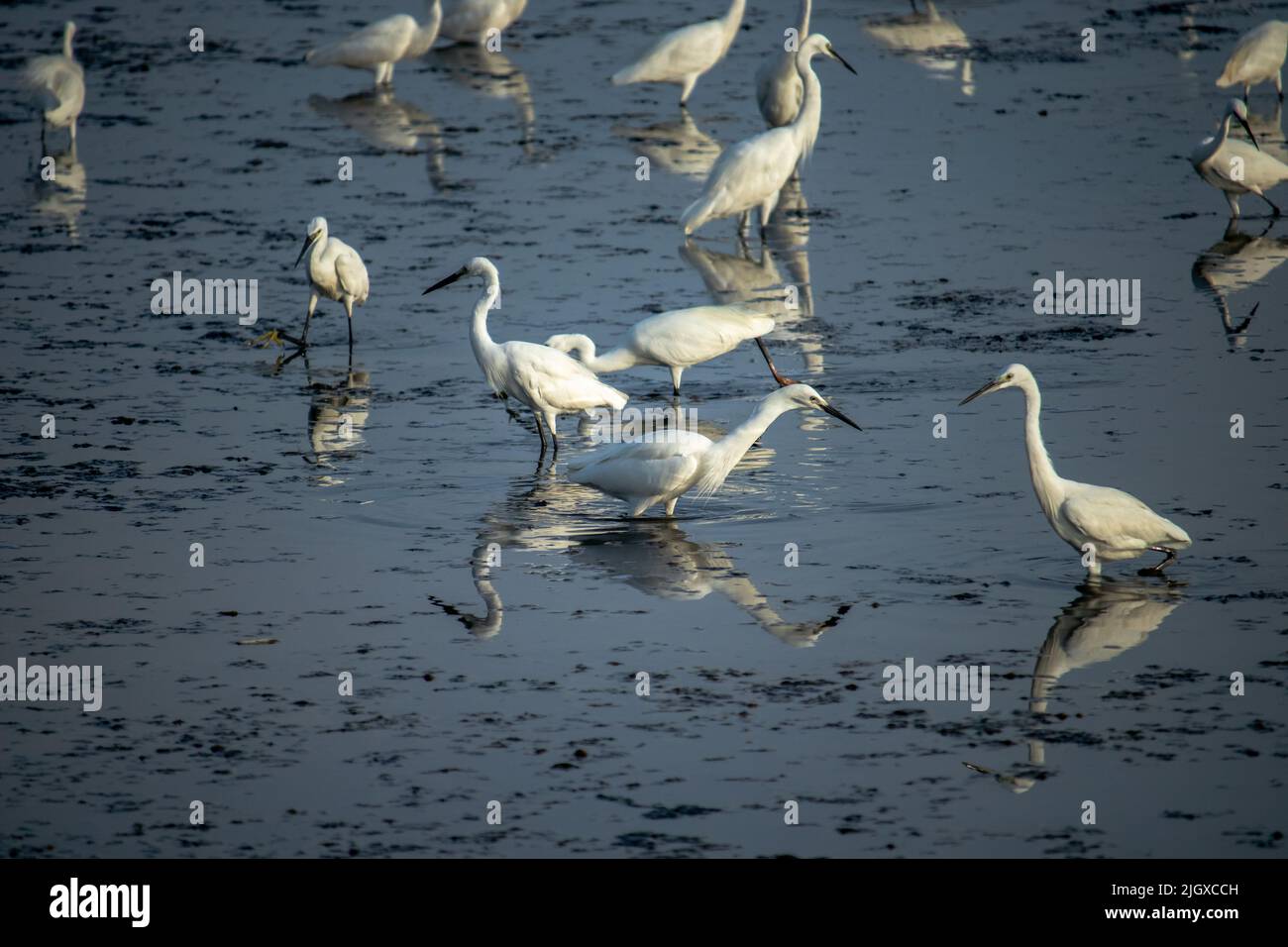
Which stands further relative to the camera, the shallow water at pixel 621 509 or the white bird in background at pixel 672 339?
the white bird in background at pixel 672 339

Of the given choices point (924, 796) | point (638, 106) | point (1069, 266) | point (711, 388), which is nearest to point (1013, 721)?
point (924, 796)

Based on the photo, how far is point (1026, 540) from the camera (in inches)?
409

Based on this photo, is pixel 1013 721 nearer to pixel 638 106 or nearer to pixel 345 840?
pixel 345 840

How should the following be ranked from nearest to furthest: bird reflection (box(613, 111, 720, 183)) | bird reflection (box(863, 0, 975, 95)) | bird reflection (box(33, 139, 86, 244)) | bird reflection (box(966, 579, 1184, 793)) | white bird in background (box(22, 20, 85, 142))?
bird reflection (box(966, 579, 1184, 793)), bird reflection (box(33, 139, 86, 244)), bird reflection (box(613, 111, 720, 183)), white bird in background (box(22, 20, 85, 142)), bird reflection (box(863, 0, 975, 95))

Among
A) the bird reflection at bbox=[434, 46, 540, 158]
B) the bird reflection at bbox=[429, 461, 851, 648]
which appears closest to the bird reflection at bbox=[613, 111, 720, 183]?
the bird reflection at bbox=[434, 46, 540, 158]

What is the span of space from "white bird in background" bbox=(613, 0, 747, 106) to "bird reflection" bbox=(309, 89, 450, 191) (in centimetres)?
251

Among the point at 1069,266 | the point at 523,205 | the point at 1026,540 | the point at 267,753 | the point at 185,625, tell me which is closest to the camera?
the point at 267,753

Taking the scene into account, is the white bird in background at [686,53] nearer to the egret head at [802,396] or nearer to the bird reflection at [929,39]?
the bird reflection at [929,39]

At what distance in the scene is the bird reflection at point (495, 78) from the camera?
21.8 metres

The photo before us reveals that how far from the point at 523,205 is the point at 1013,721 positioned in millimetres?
11563

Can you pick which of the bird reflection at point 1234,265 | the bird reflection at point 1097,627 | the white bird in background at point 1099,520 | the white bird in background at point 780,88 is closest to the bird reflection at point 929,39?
the white bird in background at point 780,88

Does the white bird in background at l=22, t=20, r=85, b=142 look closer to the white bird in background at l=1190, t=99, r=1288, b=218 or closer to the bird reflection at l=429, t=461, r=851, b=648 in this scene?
the bird reflection at l=429, t=461, r=851, b=648

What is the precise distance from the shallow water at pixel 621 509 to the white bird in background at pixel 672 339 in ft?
1.77

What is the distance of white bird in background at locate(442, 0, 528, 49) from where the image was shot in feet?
83.4
